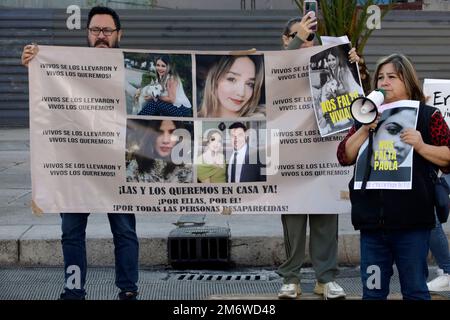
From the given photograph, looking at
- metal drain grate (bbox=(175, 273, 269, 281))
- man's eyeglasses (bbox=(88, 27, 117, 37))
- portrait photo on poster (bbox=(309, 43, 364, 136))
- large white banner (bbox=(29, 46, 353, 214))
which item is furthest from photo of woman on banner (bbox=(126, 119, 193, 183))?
metal drain grate (bbox=(175, 273, 269, 281))

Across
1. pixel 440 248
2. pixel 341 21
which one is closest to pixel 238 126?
pixel 440 248

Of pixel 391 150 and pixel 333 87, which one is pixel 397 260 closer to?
pixel 391 150

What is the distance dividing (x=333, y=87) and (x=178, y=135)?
43.2 inches

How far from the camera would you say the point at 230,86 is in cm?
682

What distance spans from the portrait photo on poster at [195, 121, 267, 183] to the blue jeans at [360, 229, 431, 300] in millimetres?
1534

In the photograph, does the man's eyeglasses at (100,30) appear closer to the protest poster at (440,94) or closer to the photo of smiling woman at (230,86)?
the photo of smiling woman at (230,86)

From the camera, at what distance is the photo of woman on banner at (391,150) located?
533cm

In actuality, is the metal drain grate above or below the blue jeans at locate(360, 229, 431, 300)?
below

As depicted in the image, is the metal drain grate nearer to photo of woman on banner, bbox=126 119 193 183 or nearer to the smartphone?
photo of woman on banner, bbox=126 119 193 183

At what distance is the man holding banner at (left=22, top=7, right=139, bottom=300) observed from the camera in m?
6.47

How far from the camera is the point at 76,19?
19.1 metres

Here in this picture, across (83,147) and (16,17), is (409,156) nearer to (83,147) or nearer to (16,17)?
(83,147)
